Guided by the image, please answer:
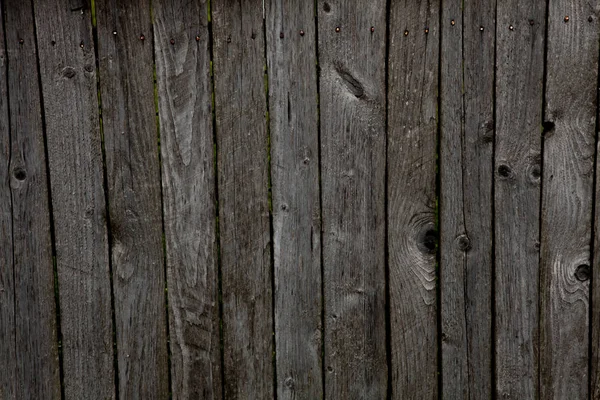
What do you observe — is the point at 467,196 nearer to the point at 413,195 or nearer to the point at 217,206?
the point at 413,195

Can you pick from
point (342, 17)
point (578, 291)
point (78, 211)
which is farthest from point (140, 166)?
point (578, 291)

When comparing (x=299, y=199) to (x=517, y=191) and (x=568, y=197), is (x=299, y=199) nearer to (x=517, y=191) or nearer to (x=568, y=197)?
(x=517, y=191)

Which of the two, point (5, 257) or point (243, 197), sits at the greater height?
point (243, 197)

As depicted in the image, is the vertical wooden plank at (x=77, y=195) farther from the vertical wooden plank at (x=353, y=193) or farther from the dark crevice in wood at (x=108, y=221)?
the vertical wooden plank at (x=353, y=193)

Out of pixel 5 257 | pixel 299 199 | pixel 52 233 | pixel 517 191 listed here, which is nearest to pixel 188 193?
pixel 299 199

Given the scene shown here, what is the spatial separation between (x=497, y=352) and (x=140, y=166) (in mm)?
1443

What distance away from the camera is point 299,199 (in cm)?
240

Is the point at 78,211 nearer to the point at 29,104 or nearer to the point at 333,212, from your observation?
the point at 29,104

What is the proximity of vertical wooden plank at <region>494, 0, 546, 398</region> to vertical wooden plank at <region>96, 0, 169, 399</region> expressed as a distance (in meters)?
1.20

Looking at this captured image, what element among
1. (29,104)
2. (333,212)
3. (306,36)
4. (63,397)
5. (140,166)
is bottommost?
(63,397)

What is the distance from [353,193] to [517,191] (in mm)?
575

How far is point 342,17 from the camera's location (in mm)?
2324

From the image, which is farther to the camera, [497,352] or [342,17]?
[497,352]

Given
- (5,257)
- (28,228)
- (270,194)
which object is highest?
(270,194)
